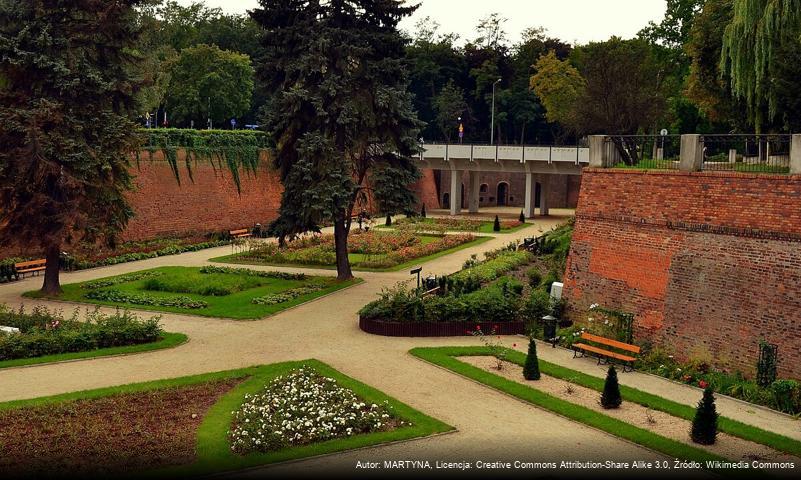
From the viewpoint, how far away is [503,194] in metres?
68.0

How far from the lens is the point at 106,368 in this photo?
742 inches

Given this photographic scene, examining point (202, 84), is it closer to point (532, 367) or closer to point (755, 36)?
point (755, 36)

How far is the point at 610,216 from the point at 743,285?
14.1ft

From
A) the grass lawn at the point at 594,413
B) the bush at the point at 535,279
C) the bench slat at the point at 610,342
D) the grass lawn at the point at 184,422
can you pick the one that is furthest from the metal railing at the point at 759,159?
the grass lawn at the point at 184,422

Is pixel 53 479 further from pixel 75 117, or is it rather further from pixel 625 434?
→ pixel 75 117

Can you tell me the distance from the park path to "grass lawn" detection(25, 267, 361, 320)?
66 centimetres

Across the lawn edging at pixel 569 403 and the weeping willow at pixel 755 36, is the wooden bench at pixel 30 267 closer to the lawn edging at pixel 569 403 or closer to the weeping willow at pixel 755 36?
the lawn edging at pixel 569 403

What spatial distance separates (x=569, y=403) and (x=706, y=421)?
9.64 feet

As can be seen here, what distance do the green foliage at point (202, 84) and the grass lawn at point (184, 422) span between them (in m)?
42.6

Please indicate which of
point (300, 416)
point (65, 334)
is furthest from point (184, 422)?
point (65, 334)

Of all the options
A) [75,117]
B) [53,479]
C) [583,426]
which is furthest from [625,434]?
[75,117]

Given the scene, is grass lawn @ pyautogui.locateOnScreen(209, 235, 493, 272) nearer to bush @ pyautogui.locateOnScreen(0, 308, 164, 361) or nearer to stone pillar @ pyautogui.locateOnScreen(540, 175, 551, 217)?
bush @ pyautogui.locateOnScreen(0, 308, 164, 361)

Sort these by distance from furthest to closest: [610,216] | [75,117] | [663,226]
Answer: [75,117] → [610,216] → [663,226]

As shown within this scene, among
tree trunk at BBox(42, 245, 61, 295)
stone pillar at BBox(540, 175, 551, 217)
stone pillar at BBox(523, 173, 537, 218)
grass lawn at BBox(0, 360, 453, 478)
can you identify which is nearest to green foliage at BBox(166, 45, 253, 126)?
stone pillar at BBox(523, 173, 537, 218)
